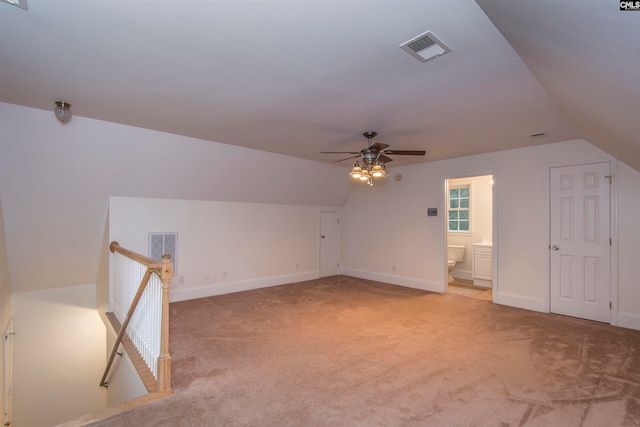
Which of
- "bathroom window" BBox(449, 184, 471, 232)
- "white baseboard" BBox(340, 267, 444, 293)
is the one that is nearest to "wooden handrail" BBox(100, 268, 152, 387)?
"white baseboard" BBox(340, 267, 444, 293)

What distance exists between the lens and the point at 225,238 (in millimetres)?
Answer: 5676

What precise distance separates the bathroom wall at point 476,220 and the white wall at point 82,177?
13.9 feet

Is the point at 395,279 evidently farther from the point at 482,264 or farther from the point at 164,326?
the point at 164,326

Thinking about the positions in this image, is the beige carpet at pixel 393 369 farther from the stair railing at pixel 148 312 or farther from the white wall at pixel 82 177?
the white wall at pixel 82 177

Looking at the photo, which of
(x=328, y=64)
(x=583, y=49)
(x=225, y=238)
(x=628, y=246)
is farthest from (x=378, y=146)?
(x=628, y=246)

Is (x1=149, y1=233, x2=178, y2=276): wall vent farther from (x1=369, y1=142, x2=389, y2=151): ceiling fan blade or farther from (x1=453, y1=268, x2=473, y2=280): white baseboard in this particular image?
(x1=453, y1=268, x2=473, y2=280): white baseboard

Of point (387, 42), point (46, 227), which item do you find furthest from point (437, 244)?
point (46, 227)

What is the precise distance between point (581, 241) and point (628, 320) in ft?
3.59

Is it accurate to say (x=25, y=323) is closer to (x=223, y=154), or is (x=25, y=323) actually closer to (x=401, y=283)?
(x=223, y=154)

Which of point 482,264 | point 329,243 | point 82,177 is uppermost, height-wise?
point 82,177

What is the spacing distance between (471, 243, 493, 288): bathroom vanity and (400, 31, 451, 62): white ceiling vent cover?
542 centimetres

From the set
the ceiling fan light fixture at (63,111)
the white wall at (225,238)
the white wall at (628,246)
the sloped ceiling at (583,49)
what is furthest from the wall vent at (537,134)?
the ceiling fan light fixture at (63,111)

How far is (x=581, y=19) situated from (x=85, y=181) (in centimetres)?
507

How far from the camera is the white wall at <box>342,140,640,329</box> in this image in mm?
4223
